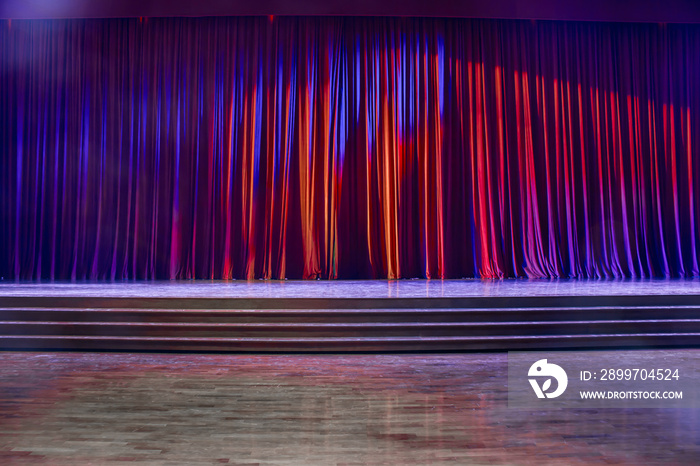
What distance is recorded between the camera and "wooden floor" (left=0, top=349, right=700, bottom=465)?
192 centimetres

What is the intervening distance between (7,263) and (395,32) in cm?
Result: 525

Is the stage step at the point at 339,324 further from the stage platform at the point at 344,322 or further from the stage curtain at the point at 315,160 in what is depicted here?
the stage curtain at the point at 315,160

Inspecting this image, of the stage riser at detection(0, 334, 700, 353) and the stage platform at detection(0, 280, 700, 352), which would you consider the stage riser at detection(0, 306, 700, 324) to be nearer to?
the stage platform at detection(0, 280, 700, 352)

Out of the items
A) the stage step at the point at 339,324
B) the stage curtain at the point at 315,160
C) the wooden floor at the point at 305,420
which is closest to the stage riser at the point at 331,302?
the stage step at the point at 339,324

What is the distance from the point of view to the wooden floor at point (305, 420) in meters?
1.92

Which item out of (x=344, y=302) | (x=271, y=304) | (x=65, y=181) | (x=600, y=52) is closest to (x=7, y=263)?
(x=65, y=181)

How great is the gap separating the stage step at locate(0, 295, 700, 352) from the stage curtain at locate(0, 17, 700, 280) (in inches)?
93.6

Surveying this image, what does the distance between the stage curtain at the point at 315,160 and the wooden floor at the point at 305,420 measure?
3.19m

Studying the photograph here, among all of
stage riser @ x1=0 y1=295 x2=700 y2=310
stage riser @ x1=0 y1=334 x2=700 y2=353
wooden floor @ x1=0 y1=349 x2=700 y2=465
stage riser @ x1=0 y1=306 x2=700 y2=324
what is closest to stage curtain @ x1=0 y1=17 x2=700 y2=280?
stage riser @ x1=0 y1=295 x2=700 y2=310

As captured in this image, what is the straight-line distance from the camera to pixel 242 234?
20.9ft

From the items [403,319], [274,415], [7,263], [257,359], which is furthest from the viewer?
[7,263]

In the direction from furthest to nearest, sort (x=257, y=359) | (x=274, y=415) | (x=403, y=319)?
(x=403, y=319), (x=257, y=359), (x=274, y=415)

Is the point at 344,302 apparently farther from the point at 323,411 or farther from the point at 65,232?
the point at 65,232

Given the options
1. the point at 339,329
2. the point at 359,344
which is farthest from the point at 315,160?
the point at 359,344
